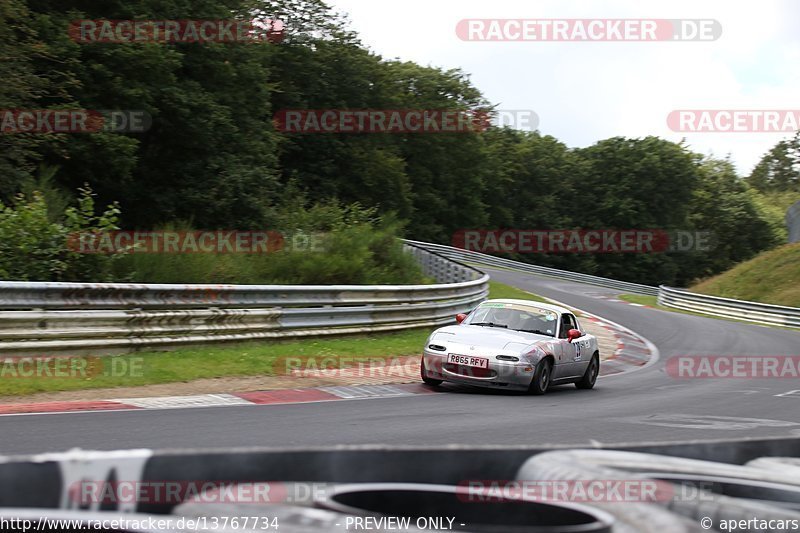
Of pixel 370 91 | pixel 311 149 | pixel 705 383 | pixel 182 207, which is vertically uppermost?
pixel 370 91

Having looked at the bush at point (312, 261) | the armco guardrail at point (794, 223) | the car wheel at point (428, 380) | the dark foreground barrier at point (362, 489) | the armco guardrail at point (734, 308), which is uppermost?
the armco guardrail at point (794, 223)

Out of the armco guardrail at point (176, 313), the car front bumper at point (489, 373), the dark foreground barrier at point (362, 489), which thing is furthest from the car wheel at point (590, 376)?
the dark foreground barrier at point (362, 489)

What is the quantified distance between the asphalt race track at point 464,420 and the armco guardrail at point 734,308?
18625 mm

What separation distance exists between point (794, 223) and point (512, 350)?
1937 inches

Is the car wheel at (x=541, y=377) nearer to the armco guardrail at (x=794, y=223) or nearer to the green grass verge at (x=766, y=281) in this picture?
the green grass verge at (x=766, y=281)

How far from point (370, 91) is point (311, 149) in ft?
29.1

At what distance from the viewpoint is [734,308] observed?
1438 inches

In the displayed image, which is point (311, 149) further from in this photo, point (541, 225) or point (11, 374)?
point (11, 374)

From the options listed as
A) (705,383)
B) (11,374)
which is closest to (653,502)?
(11,374)

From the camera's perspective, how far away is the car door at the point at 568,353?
44.7 ft

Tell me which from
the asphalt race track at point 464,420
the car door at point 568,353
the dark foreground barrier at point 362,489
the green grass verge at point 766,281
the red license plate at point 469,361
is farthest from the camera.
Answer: the green grass verge at point 766,281

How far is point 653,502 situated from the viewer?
3.55 metres

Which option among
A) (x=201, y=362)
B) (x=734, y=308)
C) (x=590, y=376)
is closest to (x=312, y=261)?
(x=590, y=376)

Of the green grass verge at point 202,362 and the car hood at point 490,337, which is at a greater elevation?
the car hood at point 490,337
